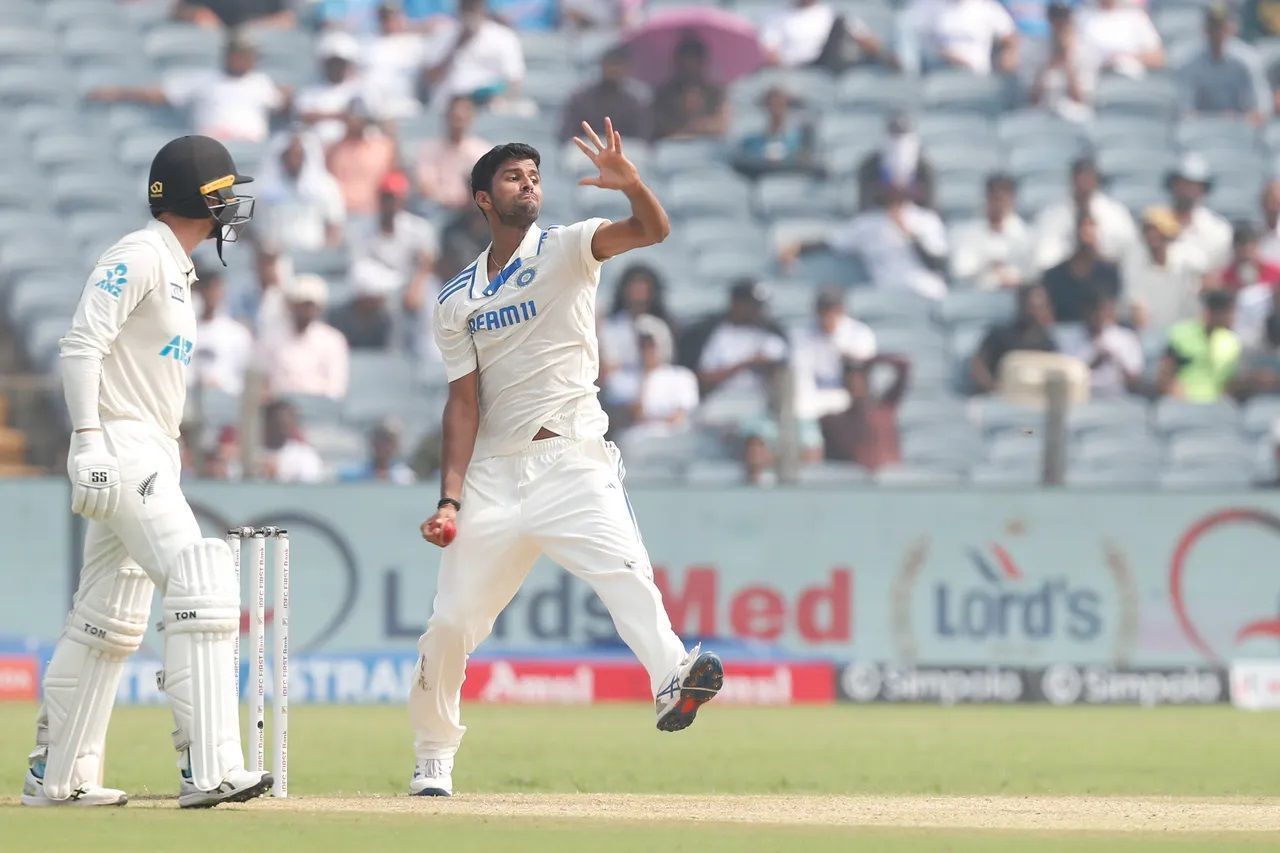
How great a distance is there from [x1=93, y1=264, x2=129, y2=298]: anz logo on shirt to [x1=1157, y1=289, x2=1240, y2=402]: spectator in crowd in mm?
9882

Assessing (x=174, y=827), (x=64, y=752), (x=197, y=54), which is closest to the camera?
(x=174, y=827)

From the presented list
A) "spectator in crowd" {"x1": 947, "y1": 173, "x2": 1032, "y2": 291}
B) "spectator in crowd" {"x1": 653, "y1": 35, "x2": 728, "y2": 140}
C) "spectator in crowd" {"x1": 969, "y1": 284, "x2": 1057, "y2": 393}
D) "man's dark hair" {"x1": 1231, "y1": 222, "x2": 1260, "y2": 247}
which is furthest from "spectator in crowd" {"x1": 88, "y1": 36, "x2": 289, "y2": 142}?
"man's dark hair" {"x1": 1231, "y1": 222, "x2": 1260, "y2": 247}

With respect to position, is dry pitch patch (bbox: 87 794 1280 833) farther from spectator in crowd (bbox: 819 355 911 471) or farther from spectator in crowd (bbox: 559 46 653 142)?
spectator in crowd (bbox: 559 46 653 142)

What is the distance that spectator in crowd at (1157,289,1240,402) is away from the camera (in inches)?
589

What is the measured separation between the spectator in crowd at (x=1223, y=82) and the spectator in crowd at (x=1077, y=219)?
2.12 m

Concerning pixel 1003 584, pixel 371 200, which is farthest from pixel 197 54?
pixel 1003 584

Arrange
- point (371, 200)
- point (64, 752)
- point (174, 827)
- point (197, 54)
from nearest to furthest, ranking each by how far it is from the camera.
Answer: point (174, 827) → point (64, 752) → point (371, 200) → point (197, 54)

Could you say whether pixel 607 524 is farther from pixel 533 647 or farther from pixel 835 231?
pixel 835 231

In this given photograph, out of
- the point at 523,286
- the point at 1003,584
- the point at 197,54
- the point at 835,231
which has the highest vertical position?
the point at 197,54

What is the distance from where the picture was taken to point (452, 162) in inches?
647

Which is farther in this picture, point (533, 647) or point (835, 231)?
point (835, 231)

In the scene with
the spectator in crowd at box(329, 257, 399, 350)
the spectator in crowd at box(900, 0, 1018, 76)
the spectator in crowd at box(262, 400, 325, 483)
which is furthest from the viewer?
the spectator in crowd at box(900, 0, 1018, 76)

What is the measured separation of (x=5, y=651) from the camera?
43.5 ft

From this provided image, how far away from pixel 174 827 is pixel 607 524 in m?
1.75
